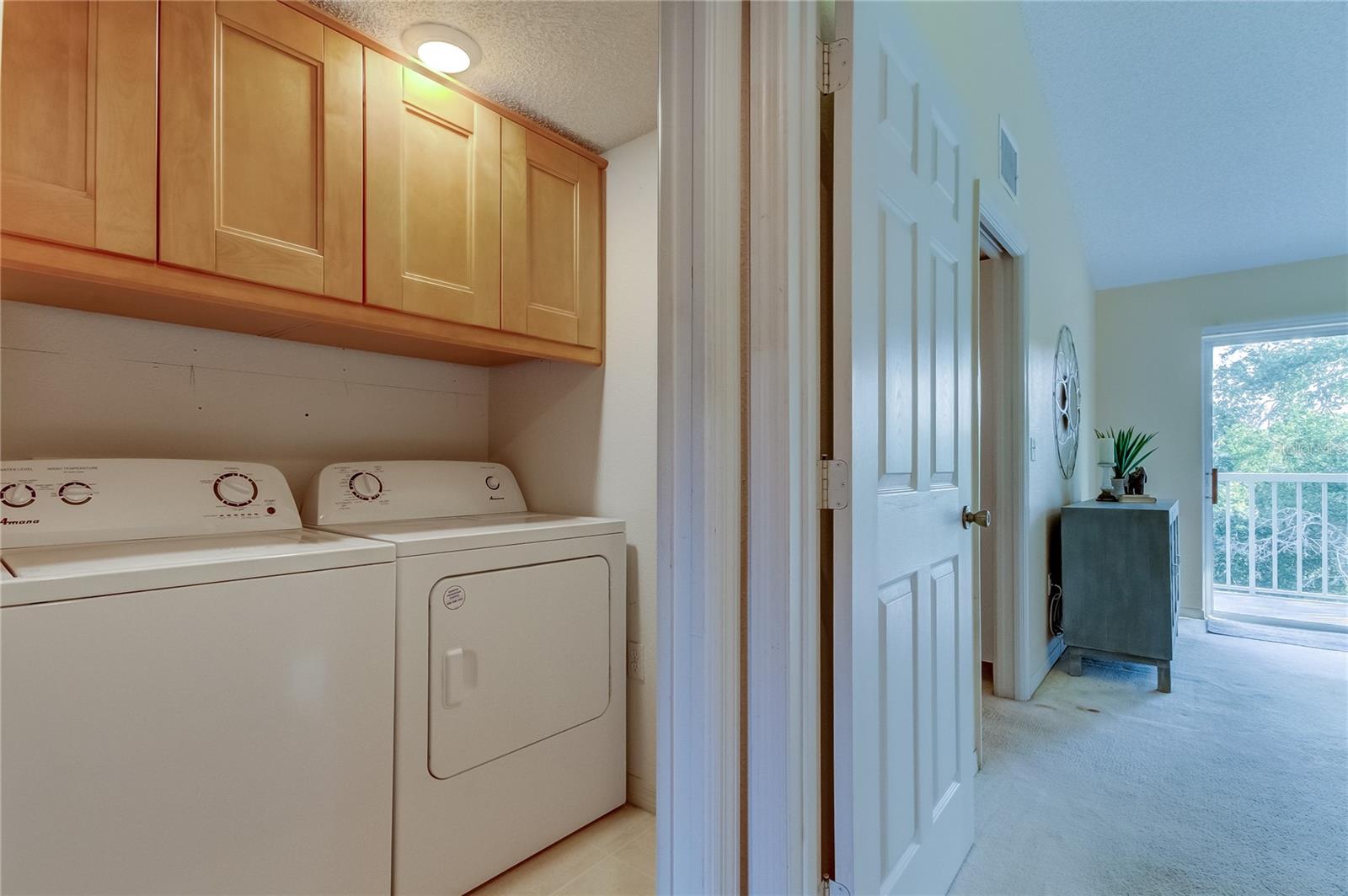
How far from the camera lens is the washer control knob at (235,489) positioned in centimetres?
161

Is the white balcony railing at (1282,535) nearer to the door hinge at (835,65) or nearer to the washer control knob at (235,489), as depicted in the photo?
the door hinge at (835,65)

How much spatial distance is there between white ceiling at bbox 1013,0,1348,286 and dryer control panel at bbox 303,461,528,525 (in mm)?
3062

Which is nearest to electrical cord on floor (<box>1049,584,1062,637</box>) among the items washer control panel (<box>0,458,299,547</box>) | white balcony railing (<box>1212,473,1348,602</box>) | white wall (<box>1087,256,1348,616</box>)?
white wall (<box>1087,256,1348,616</box>)

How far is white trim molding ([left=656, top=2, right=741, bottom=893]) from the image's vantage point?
104 cm

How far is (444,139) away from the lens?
1.76 m

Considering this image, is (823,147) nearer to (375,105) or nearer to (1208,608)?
(375,105)

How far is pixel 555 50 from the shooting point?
1.66 meters

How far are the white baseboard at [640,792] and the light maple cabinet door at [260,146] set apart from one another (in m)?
1.67

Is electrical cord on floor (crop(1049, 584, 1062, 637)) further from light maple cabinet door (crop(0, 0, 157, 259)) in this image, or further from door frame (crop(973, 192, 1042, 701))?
light maple cabinet door (crop(0, 0, 157, 259))

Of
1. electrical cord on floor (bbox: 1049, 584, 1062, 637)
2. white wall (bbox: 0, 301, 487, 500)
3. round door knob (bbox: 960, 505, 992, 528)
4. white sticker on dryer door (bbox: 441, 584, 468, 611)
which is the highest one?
white wall (bbox: 0, 301, 487, 500)

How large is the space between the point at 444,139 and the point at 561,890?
2027mm

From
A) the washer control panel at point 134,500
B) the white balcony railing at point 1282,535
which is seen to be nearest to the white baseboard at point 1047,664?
the white balcony railing at point 1282,535

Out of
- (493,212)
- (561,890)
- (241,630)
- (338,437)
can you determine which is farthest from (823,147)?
(561,890)

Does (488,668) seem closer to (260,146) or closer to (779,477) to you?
(779,477)
